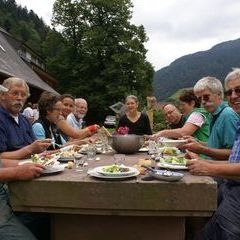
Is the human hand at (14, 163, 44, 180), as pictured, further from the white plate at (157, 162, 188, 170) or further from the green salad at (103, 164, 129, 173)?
the white plate at (157, 162, 188, 170)

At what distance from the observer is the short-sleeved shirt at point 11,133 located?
359 cm

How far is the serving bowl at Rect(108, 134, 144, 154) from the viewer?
3.83 m

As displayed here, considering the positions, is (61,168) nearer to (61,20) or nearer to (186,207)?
(186,207)

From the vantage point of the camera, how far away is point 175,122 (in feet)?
21.2

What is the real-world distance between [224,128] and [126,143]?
2.76 feet

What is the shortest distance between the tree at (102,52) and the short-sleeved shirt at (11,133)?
26.3 meters

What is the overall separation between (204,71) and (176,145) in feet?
361

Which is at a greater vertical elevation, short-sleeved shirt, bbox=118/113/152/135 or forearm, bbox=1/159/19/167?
forearm, bbox=1/159/19/167

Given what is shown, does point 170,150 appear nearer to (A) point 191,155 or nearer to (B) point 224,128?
(A) point 191,155

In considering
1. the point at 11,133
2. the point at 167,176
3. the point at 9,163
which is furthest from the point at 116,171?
the point at 11,133

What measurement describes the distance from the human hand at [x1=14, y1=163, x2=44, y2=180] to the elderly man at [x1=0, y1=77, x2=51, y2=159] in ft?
2.50

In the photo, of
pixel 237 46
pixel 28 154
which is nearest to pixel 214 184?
pixel 28 154

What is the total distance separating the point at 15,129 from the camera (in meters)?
3.82

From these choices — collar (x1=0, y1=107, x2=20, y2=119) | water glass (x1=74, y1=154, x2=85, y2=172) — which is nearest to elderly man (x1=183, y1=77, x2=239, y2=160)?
water glass (x1=74, y1=154, x2=85, y2=172)
